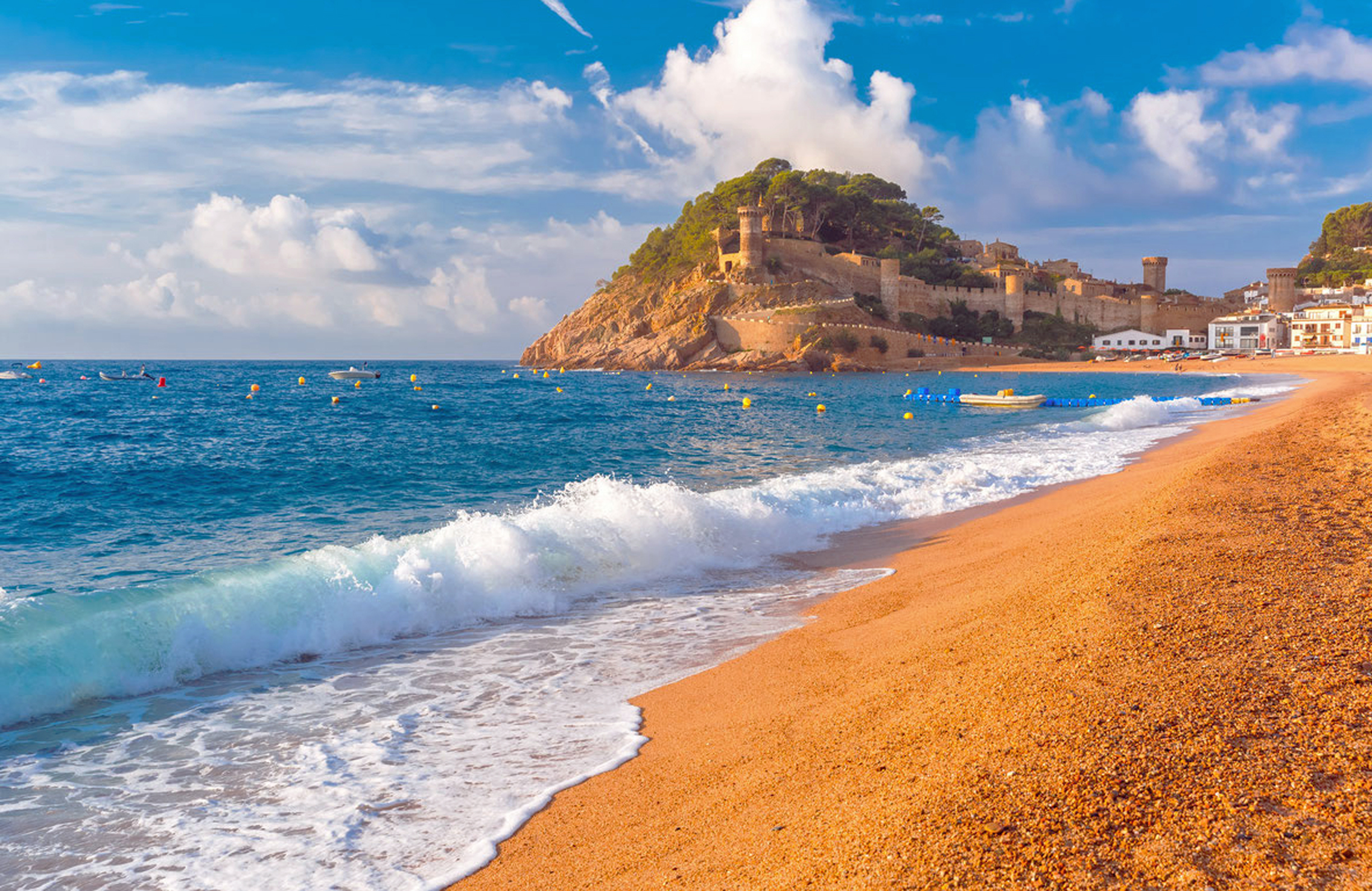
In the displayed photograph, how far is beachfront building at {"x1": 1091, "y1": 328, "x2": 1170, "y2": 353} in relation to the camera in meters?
79.0

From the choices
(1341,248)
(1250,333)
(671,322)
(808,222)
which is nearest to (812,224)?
(808,222)

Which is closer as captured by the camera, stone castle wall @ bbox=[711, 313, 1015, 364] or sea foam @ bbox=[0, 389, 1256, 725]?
sea foam @ bbox=[0, 389, 1256, 725]

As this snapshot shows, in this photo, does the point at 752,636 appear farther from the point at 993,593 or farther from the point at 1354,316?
the point at 1354,316

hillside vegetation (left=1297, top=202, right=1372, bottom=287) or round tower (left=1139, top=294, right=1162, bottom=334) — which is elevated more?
hillside vegetation (left=1297, top=202, right=1372, bottom=287)

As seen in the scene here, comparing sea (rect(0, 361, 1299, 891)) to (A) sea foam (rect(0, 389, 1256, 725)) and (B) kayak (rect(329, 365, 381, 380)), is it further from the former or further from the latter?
(B) kayak (rect(329, 365, 381, 380))

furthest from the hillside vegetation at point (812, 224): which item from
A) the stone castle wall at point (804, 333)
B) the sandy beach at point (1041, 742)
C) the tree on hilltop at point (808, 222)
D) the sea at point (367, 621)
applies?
the sandy beach at point (1041, 742)

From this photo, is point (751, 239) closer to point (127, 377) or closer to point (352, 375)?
point (352, 375)

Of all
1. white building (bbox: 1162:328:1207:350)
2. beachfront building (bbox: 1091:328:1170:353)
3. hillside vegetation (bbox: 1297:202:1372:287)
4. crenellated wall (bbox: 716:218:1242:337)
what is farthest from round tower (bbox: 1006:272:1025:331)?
hillside vegetation (bbox: 1297:202:1372:287)

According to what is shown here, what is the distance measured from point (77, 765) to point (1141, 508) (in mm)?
9582

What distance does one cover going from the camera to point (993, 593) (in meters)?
6.75

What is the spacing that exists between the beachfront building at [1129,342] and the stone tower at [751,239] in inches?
1373

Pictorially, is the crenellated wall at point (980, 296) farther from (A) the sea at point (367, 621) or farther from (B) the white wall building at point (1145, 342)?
(A) the sea at point (367, 621)

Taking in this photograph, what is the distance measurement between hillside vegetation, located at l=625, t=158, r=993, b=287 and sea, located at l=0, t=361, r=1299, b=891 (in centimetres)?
6640

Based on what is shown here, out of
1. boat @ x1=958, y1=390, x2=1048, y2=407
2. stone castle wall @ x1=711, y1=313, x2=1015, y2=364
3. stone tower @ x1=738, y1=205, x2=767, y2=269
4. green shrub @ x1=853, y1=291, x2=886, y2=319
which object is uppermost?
stone tower @ x1=738, y1=205, x2=767, y2=269
